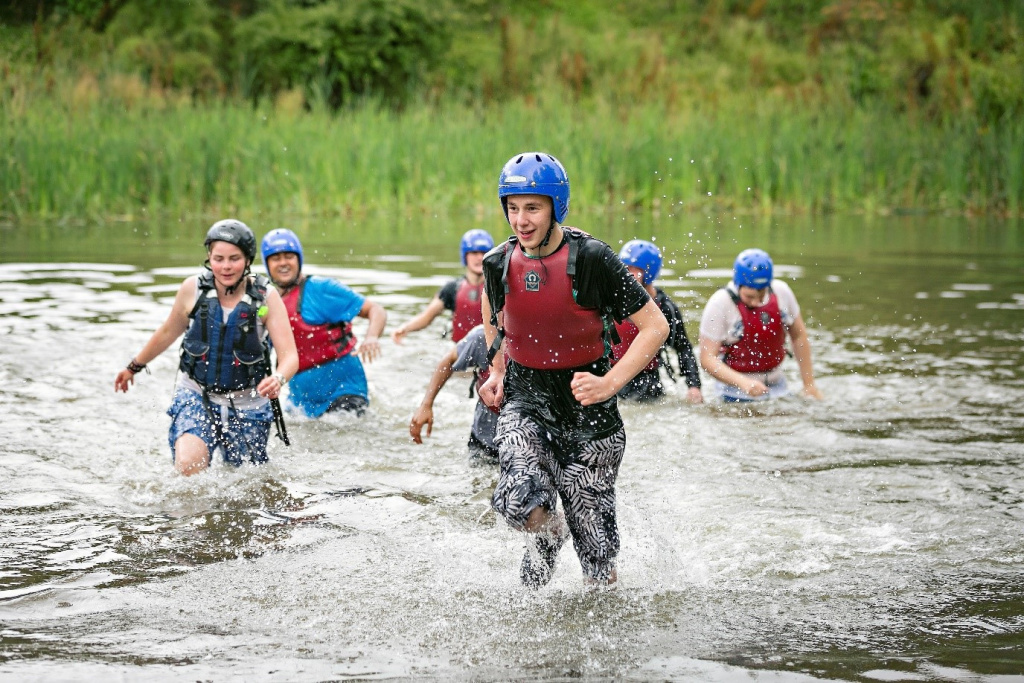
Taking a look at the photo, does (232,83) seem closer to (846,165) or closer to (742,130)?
(742,130)

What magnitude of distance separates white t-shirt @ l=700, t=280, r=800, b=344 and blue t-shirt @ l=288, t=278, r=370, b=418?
246cm

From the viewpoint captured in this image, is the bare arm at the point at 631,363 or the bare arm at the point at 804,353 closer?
the bare arm at the point at 631,363

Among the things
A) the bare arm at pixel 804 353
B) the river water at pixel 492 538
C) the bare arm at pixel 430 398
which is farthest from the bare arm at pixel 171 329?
the bare arm at pixel 804 353

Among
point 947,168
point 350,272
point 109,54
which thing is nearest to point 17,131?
point 350,272

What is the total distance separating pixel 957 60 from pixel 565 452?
2635 centimetres

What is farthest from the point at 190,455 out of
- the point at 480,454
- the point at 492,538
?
the point at 492,538

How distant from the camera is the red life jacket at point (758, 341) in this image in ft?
30.1

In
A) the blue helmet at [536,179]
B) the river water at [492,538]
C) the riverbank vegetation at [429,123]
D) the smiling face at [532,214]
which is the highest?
the riverbank vegetation at [429,123]

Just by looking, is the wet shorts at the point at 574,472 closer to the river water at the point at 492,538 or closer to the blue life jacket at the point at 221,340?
the river water at the point at 492,538

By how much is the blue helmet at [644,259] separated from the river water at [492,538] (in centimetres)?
105

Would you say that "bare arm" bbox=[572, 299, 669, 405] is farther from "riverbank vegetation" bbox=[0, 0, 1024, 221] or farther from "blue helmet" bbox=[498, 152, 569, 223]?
"riverbank vegetation" bbox=[0, 0, 1024, 221]

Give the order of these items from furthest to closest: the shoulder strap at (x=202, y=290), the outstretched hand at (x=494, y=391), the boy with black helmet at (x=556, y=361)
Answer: the shoulder strap at (x=202, y=290)
the outstretched hand at (x=494, y=391)
the boy with black helmet at (x=556, y=361)

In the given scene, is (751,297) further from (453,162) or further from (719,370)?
(453,162)

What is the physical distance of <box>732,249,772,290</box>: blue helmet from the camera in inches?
352
